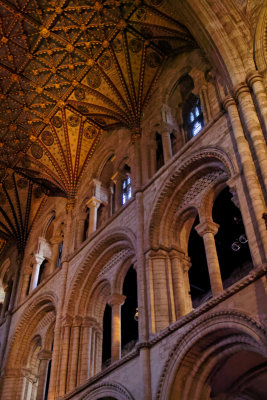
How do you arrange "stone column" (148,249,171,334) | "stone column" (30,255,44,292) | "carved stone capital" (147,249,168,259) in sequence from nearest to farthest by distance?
"stone column" (148,249,171,334)
"carved stone capital" (147,249,168,259)
"stone column" (30,255,44,292)

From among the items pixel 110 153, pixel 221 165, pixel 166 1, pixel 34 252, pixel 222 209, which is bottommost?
pixel 221 165

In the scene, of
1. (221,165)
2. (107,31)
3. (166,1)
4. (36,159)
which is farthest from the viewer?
(36,159)

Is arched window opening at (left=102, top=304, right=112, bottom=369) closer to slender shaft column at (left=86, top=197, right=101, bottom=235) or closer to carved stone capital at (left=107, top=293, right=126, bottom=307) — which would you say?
slender shaft column at (left=86, top=197, right=101, bottom=235)

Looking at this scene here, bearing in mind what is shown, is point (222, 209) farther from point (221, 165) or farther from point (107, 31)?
point (107, 31)

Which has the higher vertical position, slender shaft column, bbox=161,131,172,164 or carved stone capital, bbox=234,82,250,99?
slender shaft column, bbox=161,131,172,164

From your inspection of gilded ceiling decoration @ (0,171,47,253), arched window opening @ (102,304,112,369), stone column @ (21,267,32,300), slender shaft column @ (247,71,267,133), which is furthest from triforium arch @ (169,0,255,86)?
stone column @ (21,267,32,300)

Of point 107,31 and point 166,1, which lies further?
point 107,31

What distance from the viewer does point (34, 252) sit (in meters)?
17.4

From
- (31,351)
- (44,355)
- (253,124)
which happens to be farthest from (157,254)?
(31,351)

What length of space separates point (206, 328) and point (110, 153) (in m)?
8.68

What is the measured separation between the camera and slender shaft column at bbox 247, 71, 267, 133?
9264 millimetres

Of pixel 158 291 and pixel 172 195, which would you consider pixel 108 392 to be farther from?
pixel 172 195

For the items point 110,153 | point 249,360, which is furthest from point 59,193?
point 249,360

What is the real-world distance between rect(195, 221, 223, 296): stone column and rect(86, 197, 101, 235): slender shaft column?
5.18m
